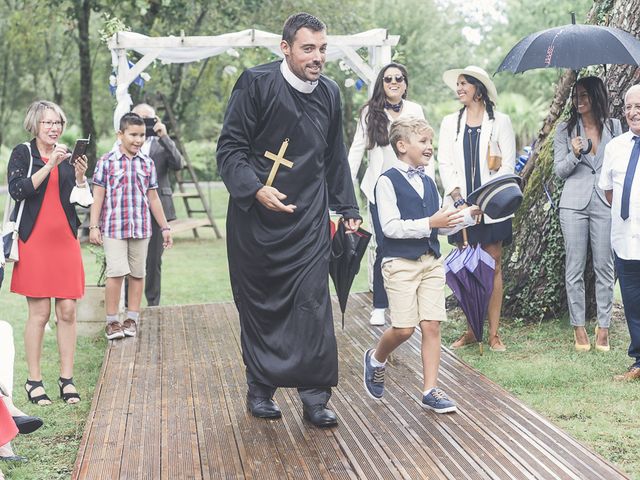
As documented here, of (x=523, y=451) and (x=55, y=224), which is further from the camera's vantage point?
(x=55, y=224)

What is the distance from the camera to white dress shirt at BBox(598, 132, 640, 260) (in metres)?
6.04

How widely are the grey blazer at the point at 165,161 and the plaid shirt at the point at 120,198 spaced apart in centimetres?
140

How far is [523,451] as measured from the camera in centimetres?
469

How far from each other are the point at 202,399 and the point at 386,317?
2771 mm

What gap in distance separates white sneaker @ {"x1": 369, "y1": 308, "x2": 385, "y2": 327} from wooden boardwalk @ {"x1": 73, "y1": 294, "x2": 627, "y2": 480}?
1.09 metres

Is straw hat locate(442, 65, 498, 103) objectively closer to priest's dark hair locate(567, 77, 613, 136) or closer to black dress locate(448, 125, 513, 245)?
black dress locate(448, 125, 513, 245)

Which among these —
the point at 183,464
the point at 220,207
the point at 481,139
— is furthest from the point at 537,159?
the point at 220,207

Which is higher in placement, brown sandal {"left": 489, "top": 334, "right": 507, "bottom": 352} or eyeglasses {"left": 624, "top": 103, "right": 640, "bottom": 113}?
eyeglasses {"left": 624, "top": 103, "right": 640, "bottom": 113}

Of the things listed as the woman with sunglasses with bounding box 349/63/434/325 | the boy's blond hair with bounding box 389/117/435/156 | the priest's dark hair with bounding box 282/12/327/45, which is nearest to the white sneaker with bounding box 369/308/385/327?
the woman with sunglasses with bounding box 349/63/434/325

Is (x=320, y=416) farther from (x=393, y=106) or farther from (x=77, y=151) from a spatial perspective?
(x=393, y=106)

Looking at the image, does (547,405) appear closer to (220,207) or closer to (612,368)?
(612,368)

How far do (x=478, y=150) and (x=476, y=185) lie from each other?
10.4 inches

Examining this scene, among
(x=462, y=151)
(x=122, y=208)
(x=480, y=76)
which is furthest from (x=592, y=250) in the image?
(x=122, y=208)

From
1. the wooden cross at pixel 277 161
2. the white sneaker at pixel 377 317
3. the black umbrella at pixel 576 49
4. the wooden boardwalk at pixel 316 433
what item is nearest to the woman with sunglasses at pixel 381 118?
the white sneaker at pixel 377 317
